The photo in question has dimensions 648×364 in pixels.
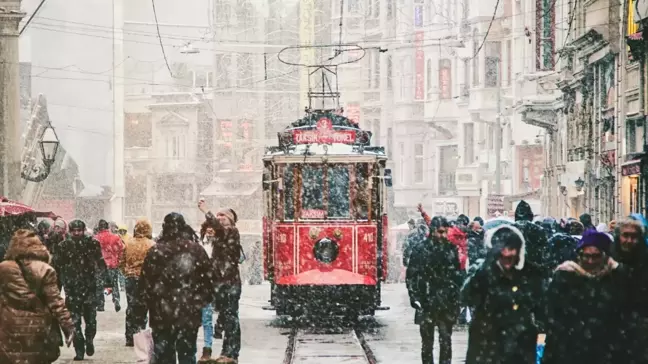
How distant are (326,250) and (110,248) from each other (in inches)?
186

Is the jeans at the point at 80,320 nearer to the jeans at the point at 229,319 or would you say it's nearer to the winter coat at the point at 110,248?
the jeans at the point at 229,319

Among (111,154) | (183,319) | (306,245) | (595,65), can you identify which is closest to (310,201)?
(306,245)

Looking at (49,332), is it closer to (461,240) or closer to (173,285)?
(173,285)

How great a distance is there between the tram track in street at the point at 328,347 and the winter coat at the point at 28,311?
21.8ft

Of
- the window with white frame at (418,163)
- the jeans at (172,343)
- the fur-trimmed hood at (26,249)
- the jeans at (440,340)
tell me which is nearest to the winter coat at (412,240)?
the jeans at (440,340)

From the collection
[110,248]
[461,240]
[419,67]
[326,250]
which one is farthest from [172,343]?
[419,67]

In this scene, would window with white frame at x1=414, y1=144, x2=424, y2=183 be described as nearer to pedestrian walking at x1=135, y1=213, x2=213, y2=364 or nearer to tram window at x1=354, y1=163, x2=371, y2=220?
tram window at x1=354, y1=163, x2=371, y2=220

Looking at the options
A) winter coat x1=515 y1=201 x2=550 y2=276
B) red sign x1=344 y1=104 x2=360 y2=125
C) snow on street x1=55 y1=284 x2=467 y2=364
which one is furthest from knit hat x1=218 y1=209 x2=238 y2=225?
red sign x1=344 y1=104 x2=360 y2=125

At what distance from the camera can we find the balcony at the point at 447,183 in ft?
219

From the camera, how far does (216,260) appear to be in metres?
15.8

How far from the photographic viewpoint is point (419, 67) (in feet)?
227

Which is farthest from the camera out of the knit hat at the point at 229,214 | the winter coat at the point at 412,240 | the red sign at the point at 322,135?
the red sign at the point at 322,135

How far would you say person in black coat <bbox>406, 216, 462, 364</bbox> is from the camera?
14.2 m

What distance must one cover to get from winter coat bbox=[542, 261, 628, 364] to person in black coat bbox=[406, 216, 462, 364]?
14.8ft
